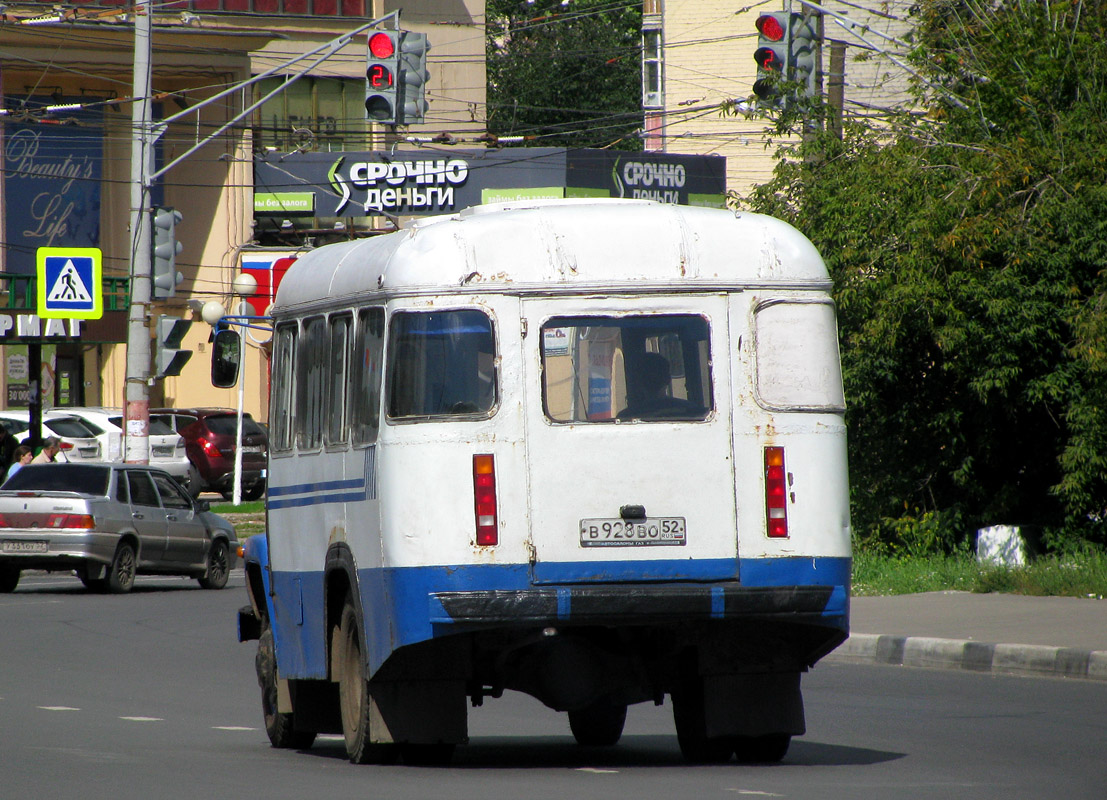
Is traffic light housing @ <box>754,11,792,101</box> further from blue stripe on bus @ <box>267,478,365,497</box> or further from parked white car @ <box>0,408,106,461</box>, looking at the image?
parked white car @ <box>0,408,106,461</box>

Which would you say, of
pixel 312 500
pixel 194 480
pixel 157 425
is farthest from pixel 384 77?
pixel 157 425

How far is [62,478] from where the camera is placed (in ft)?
75.9

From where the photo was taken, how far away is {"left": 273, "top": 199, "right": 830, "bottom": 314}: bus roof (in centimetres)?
884

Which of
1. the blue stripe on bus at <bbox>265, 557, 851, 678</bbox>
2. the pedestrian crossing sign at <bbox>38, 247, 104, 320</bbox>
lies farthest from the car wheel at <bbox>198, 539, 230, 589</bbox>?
the blue stripe on bus at <bbox>265, 557, 851, 678</bbox>

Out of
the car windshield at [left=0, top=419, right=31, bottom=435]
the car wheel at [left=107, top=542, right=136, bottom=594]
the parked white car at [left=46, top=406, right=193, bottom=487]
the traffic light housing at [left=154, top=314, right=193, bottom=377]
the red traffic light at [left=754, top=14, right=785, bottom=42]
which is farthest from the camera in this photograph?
the car windshield at [left=0, top=419, right=31, bottom=435]

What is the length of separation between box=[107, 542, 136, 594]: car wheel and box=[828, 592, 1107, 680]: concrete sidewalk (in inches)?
372

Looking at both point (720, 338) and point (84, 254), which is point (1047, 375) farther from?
point (84, 254)

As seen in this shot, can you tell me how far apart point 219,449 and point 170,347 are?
43.2 feet

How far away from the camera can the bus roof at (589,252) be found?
8836mm

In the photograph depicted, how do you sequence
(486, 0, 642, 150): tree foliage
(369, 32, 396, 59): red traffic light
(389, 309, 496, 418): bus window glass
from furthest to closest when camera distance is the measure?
(486, 0, 642, 150): tree foliage
(369, 32, 396, 59): red traffic light
(389, 309, 496, 418): bus window glass

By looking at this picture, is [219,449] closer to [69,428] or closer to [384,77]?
[69,428]

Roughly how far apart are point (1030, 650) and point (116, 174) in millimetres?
41370

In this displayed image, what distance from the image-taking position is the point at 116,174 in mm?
51438

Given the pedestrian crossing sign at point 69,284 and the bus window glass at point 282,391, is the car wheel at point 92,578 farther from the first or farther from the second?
the bus window glass at point 282,391
